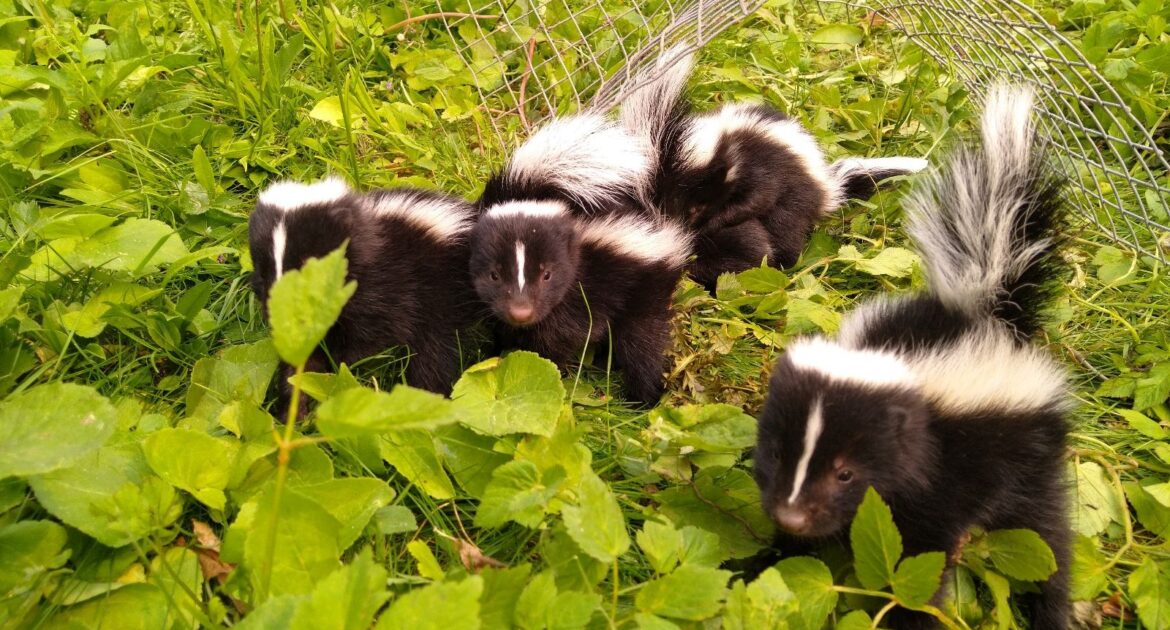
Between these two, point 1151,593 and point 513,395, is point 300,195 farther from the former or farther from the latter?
point 1151,593

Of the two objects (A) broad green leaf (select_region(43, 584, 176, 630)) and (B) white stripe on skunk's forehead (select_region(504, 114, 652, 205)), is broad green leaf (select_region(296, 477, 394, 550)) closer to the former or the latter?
(A) broad green leaf (select_region(43, 584, 176, 630))

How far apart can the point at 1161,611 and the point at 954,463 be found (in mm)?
703

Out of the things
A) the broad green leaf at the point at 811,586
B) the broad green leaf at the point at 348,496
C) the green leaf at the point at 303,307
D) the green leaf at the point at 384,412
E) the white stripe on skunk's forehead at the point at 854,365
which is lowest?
the broad green leaf at the point at 811,586

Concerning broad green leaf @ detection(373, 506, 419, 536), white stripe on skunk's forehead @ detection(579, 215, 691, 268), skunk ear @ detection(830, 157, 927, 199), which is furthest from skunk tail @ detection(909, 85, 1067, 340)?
broad green leaf @ detection(373, 506, 419, 536)

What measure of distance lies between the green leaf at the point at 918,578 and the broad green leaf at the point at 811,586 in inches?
6.5

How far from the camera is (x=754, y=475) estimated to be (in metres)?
2.26

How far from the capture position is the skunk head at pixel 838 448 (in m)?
2.09

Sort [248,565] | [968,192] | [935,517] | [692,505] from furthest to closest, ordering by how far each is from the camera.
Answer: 1. [968,192]
2. [692,505]
3. [935,517]
4. [248,565]

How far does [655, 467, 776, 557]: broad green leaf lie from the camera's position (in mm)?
2338

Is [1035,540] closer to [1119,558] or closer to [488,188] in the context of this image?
[1119,558]

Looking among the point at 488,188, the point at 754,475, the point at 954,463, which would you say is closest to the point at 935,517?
the point at 954,463

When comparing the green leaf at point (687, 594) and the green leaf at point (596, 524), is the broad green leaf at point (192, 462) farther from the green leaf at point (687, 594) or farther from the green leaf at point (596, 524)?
the green leaf at point (687, 594)

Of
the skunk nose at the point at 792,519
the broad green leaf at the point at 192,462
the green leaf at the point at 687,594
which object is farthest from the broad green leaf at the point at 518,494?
the broad green leaf at the point at 192,462

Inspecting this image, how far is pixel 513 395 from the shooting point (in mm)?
2467
